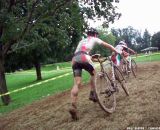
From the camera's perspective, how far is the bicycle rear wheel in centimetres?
877

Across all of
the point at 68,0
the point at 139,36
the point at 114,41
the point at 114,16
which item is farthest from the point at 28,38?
the point at 139,36

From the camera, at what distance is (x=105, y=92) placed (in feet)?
29.2

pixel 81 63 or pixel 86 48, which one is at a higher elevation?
pixel 86 48

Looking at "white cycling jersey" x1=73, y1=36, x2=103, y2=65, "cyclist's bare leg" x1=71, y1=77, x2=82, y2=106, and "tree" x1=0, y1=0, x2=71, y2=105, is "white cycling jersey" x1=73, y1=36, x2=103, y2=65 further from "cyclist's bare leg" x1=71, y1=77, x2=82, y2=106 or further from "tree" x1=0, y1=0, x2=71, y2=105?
"tree" x1=0, y1=0, x2=71, y2=105

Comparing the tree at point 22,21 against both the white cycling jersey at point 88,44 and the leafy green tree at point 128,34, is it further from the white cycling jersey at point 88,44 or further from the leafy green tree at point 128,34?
the leafy green tree at point 128,34

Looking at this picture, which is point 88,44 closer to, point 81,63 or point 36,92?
point 81,63

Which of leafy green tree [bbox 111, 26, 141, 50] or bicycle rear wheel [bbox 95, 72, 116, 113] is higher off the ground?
leafy green tree [bbox 111, 26, 141, 50]

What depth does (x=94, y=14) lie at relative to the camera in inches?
794

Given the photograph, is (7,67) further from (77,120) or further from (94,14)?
(77,120)

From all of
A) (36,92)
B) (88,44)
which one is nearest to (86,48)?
(88,44)

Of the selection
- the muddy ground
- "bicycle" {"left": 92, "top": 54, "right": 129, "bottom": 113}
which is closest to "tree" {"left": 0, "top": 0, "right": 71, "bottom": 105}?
the muddy ground

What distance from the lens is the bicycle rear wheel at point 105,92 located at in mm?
8766

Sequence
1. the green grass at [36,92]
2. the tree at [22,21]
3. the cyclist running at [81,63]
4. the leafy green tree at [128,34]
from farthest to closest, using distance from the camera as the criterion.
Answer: the leafy green tree at [128,34] → the tree at [22,21] → the green grass at [36,92] → the cyclist running at [81,63]

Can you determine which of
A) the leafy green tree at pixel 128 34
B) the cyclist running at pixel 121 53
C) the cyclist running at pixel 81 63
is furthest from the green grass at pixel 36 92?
the leafy green tree at pixel 128 34
